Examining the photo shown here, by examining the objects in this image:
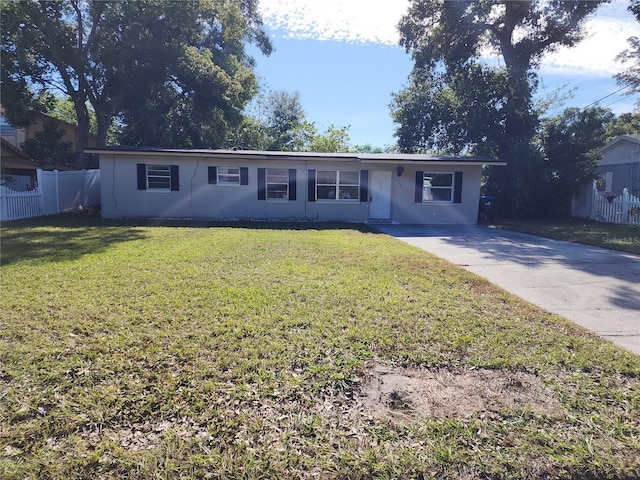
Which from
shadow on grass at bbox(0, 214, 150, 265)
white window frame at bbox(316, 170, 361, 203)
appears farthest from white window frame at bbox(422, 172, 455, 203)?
shadow on grass at bbox(0, 214, 150, 265)

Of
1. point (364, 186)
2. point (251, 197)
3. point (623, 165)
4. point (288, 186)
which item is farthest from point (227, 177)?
point (623, 165)

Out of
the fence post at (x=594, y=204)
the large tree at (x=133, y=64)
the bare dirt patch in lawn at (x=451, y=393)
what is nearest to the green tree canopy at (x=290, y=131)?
the large tree at (x=133, y=64)

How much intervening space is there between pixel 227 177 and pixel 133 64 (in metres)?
10.4

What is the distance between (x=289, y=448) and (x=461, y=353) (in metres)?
2.01

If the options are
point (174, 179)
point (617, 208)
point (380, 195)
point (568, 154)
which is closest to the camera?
point (174, 179)

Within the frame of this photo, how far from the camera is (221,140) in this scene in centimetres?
2611

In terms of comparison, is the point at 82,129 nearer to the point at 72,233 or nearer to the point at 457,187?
the point at 72,233

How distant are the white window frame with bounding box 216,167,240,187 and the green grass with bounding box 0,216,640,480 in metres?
9.49

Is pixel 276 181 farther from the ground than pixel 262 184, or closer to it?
farther from the ground

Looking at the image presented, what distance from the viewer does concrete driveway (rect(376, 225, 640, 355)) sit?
4859 mm

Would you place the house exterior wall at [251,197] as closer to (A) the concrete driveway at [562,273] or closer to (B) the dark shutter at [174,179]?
(B) the dark shutter at [174,179]

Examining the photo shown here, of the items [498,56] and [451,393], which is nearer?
[451,393]

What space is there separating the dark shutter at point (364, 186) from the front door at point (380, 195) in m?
0.25

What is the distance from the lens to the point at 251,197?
15578 mm
